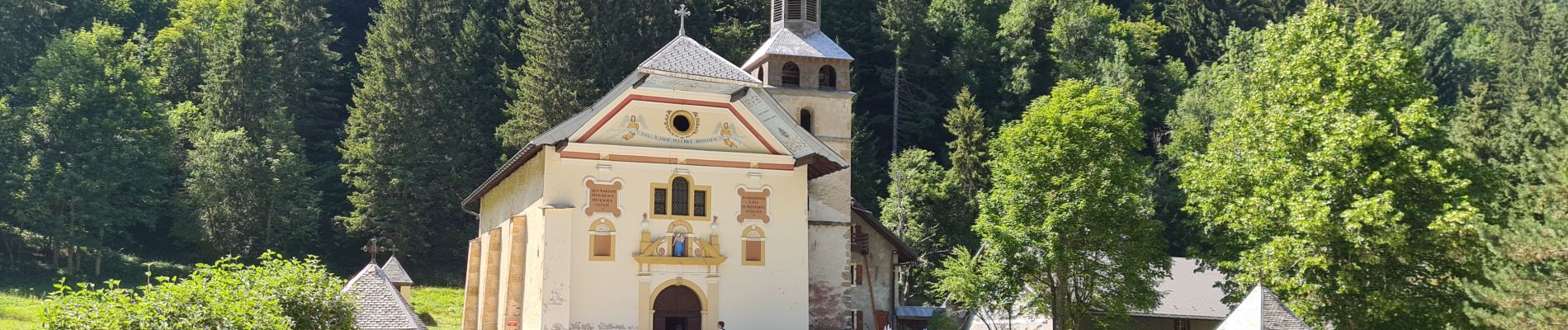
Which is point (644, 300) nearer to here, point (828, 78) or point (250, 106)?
point (828, 78)

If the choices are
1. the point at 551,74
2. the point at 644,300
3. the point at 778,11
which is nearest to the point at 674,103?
the point at 644,300

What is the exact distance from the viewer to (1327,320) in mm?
31812

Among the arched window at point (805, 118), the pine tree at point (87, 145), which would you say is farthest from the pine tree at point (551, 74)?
the arched window at point (805, 118)

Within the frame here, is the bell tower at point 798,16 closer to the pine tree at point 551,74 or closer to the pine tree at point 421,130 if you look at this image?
the pine tree at point 551,74

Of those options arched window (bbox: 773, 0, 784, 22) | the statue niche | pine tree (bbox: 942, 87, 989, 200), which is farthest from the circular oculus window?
pine tree (bbox: 942, 87, 989, 200)

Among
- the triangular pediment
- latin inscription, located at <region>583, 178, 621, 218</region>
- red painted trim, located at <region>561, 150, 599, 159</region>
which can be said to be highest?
the triangular pediment

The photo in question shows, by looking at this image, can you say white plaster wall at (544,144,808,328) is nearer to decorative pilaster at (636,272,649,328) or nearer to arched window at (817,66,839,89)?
decorative pilaster at (636,272,649,328)

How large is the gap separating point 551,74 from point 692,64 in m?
21.8

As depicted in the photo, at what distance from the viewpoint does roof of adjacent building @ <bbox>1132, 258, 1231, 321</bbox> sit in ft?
143

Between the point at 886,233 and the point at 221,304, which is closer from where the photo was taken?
the point at 221,304

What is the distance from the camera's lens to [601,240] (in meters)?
30.4

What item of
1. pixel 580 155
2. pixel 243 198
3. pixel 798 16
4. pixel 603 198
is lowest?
pixel 603 198

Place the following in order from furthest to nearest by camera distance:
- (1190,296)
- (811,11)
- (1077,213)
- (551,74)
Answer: (551,74)
(1190,296)
(811,11)
(1077,213)

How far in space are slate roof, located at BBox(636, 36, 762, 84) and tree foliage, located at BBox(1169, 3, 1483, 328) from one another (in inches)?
448
